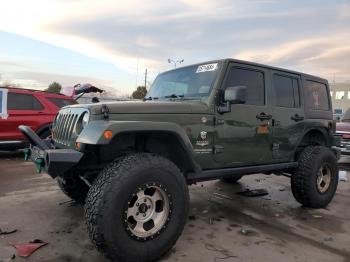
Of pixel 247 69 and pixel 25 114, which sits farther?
pixel 25 114

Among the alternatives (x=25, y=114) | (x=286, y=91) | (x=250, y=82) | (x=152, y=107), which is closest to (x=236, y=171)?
(x=250, y=82)

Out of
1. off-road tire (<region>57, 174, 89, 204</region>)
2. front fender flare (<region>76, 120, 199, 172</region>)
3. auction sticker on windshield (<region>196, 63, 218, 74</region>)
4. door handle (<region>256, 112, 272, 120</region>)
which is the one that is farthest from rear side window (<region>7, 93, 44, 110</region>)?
front fender flare (<region>76, 120, 199, 172</region>)

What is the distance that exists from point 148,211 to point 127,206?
0.98 feet

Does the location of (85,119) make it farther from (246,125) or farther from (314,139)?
(314,139)

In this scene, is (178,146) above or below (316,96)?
below

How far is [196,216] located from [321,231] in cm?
160

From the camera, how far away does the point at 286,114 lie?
220 inches

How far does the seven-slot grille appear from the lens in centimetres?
424

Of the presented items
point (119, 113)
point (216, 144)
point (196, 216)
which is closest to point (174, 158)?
point (216, 144)

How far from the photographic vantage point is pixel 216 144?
4.63 m

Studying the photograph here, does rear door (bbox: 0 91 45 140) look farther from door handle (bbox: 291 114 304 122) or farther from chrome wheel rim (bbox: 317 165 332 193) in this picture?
chrome wheel rim (bbox: 317 165 332 193)

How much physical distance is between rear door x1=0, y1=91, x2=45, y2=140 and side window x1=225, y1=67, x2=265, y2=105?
6.73 meters

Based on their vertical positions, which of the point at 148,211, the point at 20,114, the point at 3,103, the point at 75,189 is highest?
the point at 3,103

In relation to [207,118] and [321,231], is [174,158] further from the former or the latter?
[321,231]
